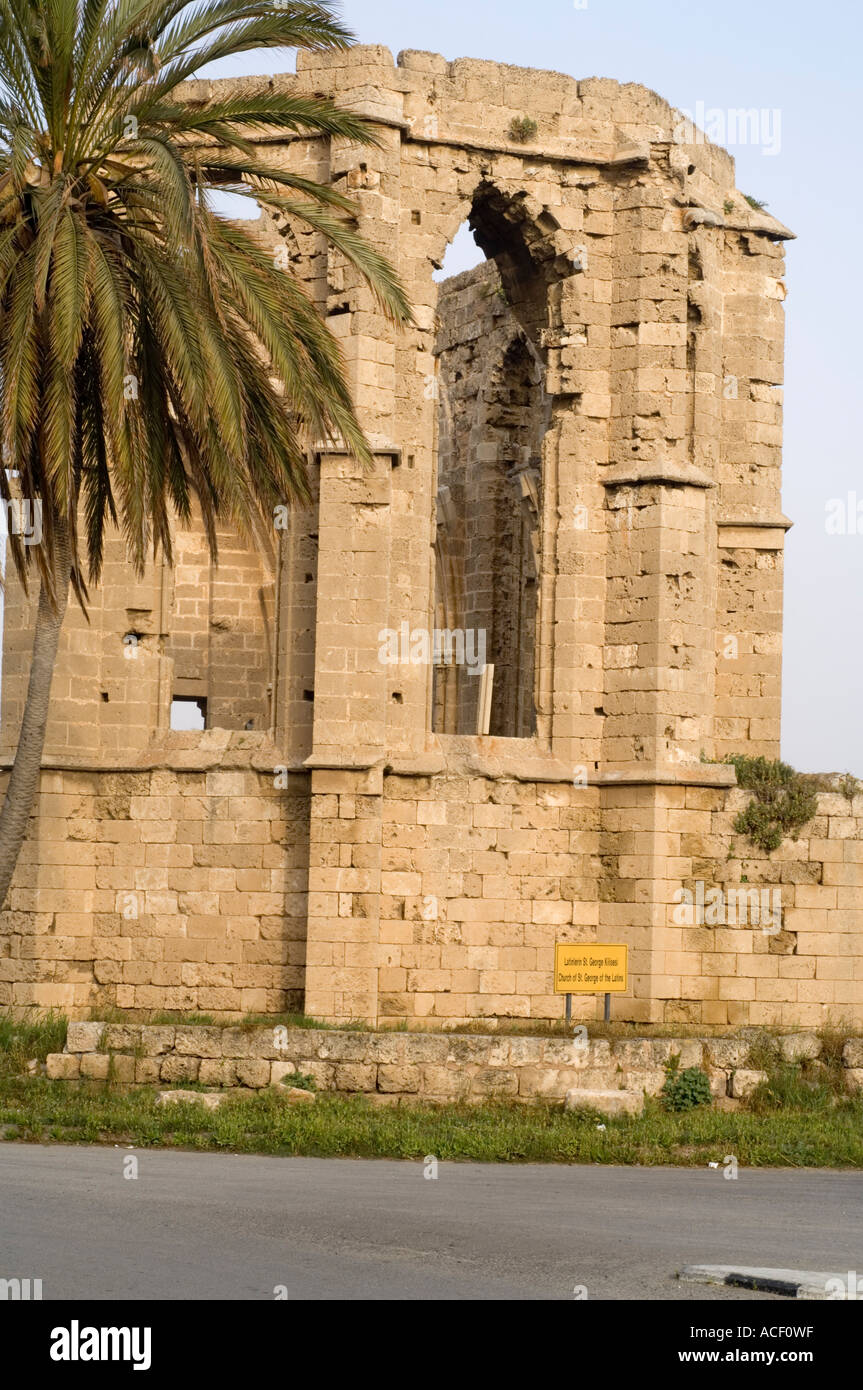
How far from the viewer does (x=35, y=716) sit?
15.2 metres

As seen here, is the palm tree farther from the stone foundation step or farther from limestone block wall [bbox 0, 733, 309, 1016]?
the stone foundation step

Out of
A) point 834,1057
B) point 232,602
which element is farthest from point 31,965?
point 834,1057

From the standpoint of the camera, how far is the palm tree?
14.1 meters

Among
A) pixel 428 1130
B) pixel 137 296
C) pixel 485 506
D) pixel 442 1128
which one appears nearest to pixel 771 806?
pixel 442 1128

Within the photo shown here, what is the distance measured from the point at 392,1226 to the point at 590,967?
5.95 metres

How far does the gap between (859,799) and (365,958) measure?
4.98m

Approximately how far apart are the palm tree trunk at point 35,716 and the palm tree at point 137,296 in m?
0.02

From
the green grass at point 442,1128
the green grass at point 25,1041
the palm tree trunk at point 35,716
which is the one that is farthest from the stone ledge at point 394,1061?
the palm tree trunk at point 35,716

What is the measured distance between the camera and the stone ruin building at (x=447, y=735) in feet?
58.7

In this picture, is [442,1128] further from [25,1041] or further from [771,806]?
[771,806]

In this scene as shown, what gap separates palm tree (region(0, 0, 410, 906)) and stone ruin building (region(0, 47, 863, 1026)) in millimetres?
2377

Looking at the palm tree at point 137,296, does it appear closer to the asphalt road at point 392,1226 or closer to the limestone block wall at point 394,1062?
the limestone block wall at point 394,1062

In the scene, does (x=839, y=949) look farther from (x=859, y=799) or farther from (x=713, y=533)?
(x=713, y=533)

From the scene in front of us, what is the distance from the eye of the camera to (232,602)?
73.8 ft
